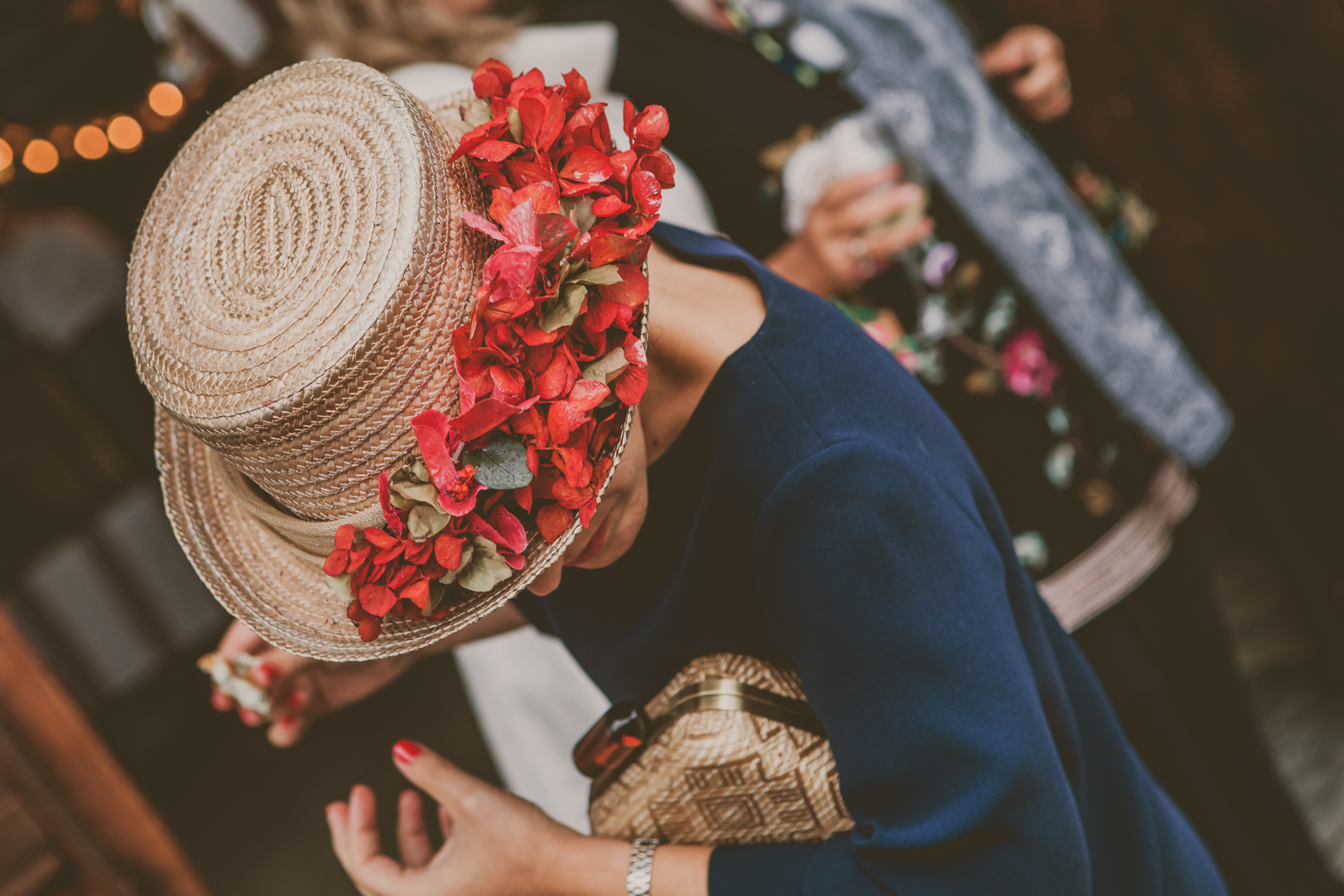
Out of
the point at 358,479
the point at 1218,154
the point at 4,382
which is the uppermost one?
the point at 4,382

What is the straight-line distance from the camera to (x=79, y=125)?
2.30 meters

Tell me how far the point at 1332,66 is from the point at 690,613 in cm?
230

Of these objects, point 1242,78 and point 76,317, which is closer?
point 1242,78

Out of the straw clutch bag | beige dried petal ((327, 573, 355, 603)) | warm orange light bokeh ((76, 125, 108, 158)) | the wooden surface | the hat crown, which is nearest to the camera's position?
the hat crown

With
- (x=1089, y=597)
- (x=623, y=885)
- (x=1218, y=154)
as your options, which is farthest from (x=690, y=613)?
(x=1218, y=154)

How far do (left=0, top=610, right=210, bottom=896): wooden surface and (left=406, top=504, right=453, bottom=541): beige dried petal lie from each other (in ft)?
4.78

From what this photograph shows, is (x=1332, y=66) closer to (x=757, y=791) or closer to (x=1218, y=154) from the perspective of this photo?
(x=1218, y=154)

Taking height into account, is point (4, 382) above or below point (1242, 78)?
above

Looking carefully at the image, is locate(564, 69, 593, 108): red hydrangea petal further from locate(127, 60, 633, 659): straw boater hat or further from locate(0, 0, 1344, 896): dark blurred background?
locate(0, 0, 1344, 896): dark blurred background

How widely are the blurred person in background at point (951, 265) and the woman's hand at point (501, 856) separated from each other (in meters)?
0.90

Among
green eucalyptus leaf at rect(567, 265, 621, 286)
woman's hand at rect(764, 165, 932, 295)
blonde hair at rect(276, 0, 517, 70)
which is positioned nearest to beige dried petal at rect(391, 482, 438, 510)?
green eucalyptus leaf at rect(567, 265, 621, 286)

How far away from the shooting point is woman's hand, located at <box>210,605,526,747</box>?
130 centimetres

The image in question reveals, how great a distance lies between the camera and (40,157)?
2.29m

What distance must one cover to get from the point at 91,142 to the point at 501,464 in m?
2.34
